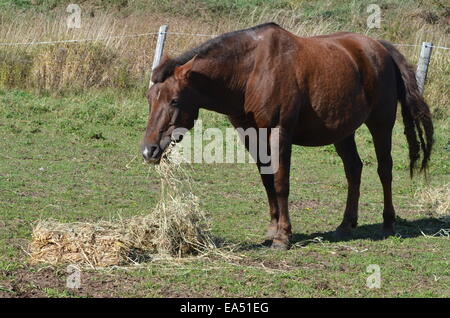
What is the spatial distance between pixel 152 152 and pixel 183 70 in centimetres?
78

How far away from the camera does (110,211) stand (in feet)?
27.6

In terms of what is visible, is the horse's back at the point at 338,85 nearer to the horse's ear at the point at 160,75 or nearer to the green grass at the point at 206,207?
the green grass at the point at 206,207

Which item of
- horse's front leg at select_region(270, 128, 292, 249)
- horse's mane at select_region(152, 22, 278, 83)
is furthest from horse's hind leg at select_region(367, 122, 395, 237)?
horse's mane at select_region(152, 22, 278, 83)

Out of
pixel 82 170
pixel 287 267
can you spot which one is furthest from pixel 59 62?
pixel 287 267

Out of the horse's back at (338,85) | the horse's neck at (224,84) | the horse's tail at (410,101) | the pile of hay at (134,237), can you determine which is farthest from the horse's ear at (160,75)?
the horse's tail at (410,101)

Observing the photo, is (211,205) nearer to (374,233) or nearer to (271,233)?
(271,233)

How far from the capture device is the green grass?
5.98m

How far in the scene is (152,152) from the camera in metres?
6.66

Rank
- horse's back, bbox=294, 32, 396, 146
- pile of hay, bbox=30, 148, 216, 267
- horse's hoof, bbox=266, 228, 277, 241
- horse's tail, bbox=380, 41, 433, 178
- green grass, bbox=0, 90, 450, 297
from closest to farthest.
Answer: green grass, bbox=0, 90, 450, 297 < pile of hay, bbox=30, 148, 216, 267 < horse's back, bbox=294, 32, 396, 146 < horse's hoof, bbox=266, 228, 277, 241 < horse's tail, bbox=380, 41, 433, 178

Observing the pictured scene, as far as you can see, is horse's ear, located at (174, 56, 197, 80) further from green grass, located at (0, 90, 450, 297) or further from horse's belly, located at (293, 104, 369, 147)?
green grass, located at (0, 90, 450, 297)

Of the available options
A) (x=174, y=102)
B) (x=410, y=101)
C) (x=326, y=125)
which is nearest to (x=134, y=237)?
(x=174, y=102)

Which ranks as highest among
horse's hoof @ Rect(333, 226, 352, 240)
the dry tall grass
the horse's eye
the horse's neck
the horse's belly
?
the dry tall grass

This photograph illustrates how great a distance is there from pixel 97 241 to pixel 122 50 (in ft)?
32.4
